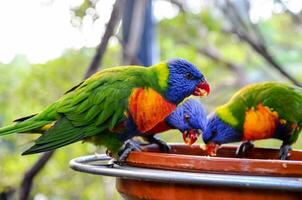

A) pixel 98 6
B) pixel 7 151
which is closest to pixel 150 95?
pixel 98 6

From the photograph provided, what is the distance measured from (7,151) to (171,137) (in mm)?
737

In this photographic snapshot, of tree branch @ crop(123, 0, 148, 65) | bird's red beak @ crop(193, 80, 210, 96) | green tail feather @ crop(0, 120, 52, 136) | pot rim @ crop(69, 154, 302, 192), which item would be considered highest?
tree branch @ crop(123, 0, 148, 65)

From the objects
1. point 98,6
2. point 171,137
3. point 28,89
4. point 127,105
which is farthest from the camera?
point 171,137

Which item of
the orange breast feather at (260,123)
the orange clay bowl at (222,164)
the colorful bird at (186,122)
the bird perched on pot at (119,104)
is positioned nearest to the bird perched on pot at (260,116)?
the orange breast feather at (260,123)

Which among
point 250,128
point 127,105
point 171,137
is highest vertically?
point 127,105

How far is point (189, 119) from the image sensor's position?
1134 millimetres

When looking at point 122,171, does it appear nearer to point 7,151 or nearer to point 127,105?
point 127,105

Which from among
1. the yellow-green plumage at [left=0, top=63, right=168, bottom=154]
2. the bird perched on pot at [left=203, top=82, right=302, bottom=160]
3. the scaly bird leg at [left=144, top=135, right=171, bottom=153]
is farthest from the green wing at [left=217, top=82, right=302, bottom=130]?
the yellow-green plumage at [left=0, top=63, right=168, bottom=154]

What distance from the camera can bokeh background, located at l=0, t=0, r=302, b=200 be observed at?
1.63 meters

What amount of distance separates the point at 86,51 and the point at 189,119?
3.40 ft

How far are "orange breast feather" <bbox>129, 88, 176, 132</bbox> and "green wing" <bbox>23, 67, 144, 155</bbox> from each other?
23 millimetres

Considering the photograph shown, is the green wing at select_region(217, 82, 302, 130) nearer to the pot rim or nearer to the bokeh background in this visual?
the bokeh background

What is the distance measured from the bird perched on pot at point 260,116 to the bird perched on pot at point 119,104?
0.79ft

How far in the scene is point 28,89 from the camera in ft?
6.30
